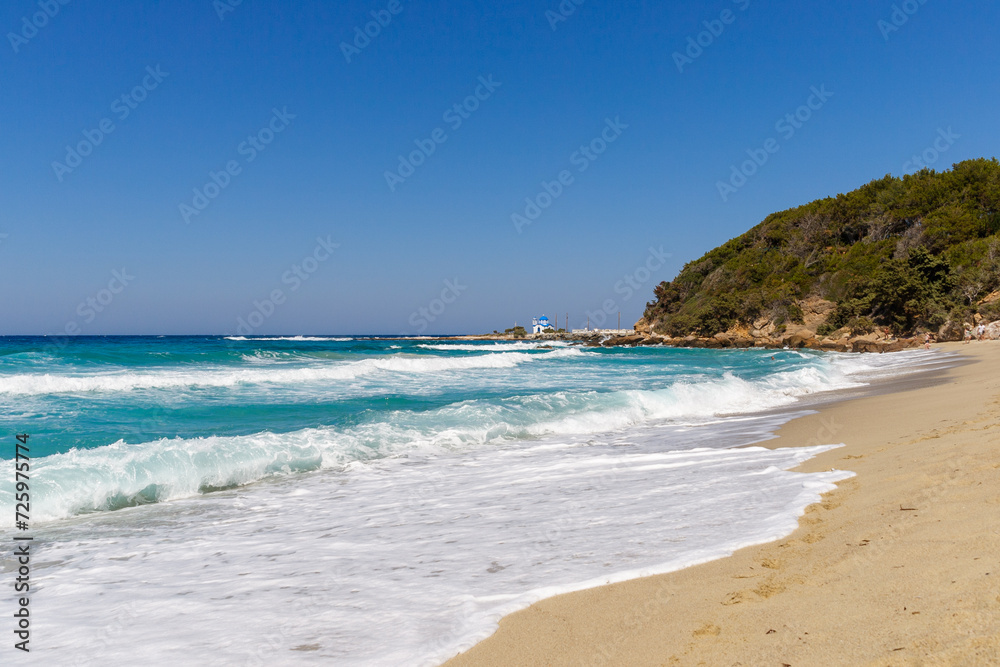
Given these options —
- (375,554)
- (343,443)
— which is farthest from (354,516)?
(343,443)

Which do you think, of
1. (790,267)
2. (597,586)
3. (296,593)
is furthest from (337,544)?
(790,267)

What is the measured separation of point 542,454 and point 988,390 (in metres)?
8.44

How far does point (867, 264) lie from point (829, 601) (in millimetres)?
62087

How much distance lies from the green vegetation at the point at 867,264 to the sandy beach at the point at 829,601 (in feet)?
149

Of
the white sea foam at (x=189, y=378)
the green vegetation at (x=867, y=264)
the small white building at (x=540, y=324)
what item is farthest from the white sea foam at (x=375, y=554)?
the small white building at (x=540, y=324)

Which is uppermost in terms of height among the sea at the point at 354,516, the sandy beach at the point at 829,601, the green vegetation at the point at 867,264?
the green vegetation at the point at 867,264

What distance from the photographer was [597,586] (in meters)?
3.21

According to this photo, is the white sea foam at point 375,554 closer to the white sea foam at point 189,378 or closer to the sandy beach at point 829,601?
the sandy beach at point 829,601

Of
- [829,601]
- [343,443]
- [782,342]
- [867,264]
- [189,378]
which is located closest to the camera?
[829,601]

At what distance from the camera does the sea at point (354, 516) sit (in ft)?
9.97

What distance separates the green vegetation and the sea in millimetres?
42053

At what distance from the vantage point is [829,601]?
251 cm

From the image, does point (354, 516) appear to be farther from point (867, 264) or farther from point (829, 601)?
point (867, 264)

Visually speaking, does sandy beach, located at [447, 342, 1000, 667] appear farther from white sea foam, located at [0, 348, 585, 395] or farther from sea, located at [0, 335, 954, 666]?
white sea foam, located at [0, 348, 585, 395]
